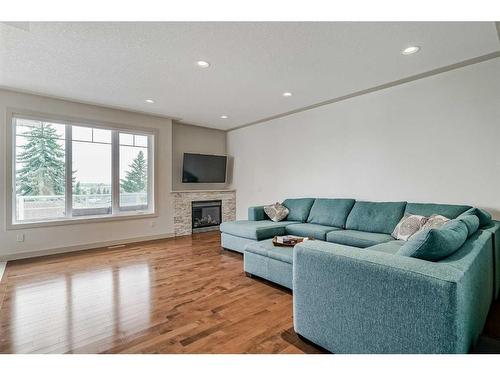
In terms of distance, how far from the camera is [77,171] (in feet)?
14.8

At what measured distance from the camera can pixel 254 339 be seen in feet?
6.08

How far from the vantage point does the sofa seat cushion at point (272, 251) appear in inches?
105

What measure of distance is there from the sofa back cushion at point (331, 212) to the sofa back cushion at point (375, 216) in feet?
0.37

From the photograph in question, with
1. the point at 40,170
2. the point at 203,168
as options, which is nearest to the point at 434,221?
the point at 203,168

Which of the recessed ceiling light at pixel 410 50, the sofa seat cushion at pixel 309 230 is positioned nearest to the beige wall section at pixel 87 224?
the sofa seat cushion at pixel 309 230

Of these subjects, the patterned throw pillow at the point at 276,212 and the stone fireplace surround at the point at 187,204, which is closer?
the patterned throw pillow at the point at 276,212

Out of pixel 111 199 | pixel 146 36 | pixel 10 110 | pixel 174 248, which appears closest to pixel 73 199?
pixel 111 199

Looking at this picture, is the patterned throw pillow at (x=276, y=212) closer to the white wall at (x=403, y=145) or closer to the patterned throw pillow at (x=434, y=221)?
the white wall at (x=403, y=145)

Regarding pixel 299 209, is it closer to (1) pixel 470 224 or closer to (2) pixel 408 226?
(2) pixel 408 226

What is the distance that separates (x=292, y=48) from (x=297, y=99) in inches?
68.9

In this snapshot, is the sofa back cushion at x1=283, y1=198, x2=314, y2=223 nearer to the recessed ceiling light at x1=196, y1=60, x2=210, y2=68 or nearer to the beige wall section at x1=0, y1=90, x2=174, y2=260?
the beige wall section at x1=0, y1=90, x2=174, y2=260

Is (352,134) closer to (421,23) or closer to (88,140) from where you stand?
(421,23)

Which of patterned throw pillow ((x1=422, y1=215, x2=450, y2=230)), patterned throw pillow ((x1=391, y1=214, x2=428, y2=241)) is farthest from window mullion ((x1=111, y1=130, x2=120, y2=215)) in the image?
patterned throw pillow ((x1=422, y1=215, x2=450, y2=230))

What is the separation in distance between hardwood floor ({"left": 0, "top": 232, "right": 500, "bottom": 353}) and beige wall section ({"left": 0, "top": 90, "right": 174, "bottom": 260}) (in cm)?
41
